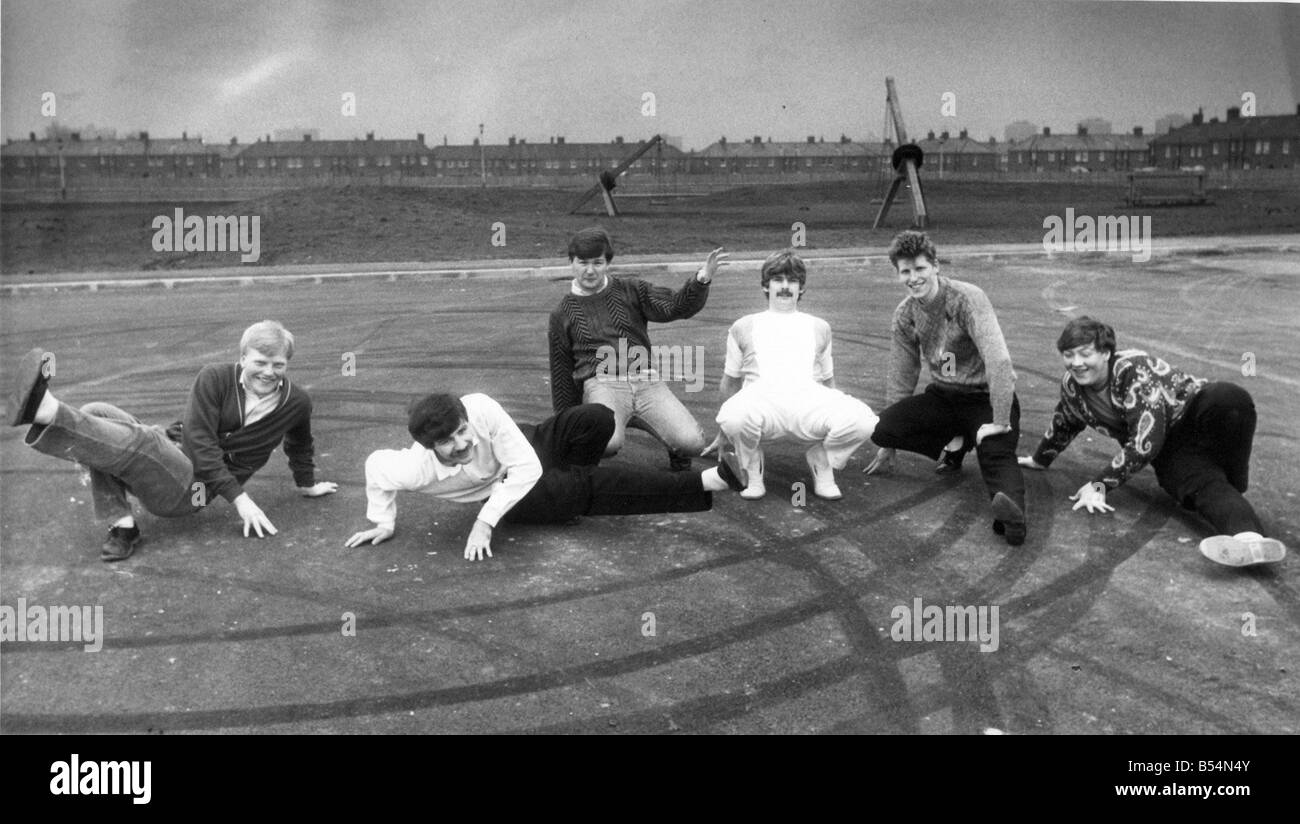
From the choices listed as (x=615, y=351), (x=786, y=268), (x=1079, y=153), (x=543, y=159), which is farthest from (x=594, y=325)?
(x=1079, y=153)

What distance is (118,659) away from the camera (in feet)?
14.3

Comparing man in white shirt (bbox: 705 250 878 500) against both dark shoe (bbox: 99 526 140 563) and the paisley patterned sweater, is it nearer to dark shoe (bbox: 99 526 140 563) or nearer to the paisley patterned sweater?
the paisley patterned sweater

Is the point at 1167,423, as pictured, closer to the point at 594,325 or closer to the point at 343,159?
the point at 594,325

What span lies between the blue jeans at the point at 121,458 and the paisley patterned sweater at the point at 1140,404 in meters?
4.62

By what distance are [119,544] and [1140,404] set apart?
16.8ft

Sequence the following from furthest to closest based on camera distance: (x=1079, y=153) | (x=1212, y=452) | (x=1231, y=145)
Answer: (x=1079, y=153), (x=1231, y=145), (x=1212, y=452)

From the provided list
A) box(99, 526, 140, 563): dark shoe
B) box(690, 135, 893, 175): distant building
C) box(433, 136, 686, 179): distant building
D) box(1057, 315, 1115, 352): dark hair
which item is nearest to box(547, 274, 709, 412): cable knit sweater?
box(1057, 315, 1115, 352): dark hair

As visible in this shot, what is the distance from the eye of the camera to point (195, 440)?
18.4ft

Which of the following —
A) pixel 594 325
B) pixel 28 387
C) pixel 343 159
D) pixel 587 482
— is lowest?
pixel 587 482

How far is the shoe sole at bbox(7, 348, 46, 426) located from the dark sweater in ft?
3.07

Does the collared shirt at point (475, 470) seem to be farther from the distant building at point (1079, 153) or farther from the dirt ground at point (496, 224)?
the distant building at point (1079, 153)

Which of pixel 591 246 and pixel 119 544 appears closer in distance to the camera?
pixel 119 544

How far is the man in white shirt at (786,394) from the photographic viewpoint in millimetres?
6152
